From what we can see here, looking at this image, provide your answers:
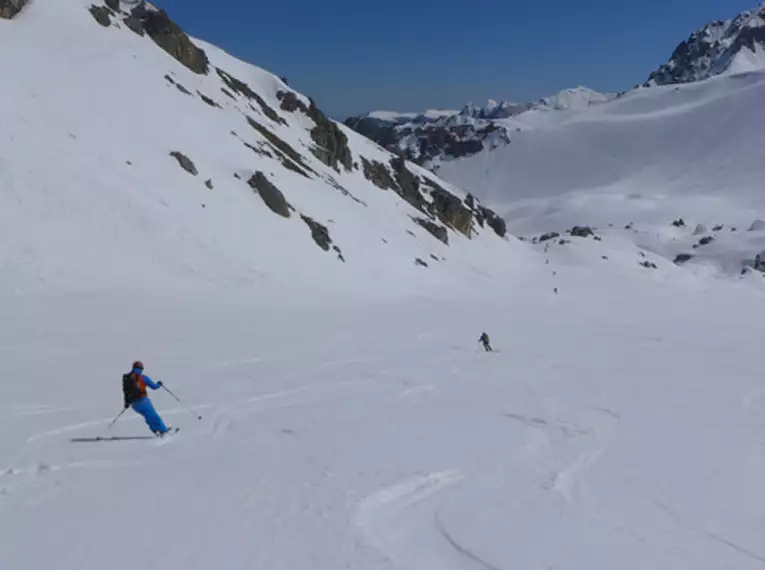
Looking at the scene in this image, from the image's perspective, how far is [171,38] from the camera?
5744 centimetres

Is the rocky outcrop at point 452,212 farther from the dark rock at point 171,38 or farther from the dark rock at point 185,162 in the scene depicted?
the dark rock at point 185,162

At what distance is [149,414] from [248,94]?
5858cm

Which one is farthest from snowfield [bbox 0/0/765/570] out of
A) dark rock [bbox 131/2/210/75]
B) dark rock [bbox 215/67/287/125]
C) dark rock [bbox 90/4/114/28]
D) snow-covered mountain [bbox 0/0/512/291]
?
dark rock [bbox 215/67/287/125]

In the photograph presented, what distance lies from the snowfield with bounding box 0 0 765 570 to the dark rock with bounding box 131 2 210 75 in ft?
17.5

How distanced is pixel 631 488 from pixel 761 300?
6704 cm

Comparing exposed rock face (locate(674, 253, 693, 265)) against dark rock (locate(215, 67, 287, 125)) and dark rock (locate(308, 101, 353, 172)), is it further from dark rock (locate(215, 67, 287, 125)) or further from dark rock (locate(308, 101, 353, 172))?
dark rock (locate(215, 67, 287, 125))

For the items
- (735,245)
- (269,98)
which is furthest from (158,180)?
(735,245)

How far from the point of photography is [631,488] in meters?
9.54

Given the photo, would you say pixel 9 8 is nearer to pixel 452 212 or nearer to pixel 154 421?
pixel 154 421

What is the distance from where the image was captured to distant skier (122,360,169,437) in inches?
423

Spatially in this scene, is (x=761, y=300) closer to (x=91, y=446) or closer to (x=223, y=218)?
(x=223, y=218)

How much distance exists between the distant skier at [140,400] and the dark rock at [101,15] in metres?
48.5

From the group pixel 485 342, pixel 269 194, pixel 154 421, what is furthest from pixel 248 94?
pixel 154 421

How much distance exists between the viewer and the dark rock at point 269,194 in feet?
127
